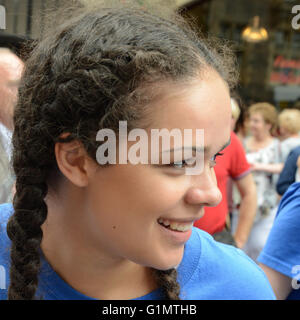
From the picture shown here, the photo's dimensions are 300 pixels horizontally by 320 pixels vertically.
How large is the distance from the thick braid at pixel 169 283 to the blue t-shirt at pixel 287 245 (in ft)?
2.09

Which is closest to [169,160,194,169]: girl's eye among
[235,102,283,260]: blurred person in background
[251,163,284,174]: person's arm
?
[235,102,283,260]: blurred person in background

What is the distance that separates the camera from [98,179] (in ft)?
3.47

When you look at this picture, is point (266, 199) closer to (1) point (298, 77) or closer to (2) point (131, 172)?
(2) point (131, 172)

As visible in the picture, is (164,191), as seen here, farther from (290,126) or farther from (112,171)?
(290,126)

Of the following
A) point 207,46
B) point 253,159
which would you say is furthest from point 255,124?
point 207,46

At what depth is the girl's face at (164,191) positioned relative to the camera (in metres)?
1.00

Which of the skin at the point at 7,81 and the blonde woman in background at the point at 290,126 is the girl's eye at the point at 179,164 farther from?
the blonde woman in background at the point at 290,126

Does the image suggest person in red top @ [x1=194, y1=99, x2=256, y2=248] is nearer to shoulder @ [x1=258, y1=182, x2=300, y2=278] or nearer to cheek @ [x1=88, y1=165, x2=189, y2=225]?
shoulder @ [x1=258, y1=182, x2=300, y2=278]

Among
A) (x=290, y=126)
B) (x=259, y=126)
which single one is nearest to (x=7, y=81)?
(x=259, y=126)

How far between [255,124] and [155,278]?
413 centimetres

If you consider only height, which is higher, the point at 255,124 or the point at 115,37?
the point at 255,124

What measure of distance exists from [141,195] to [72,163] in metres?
0.20

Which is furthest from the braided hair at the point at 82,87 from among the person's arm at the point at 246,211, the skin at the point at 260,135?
the skin at the point at 260,135

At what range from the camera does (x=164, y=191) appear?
1.00m
